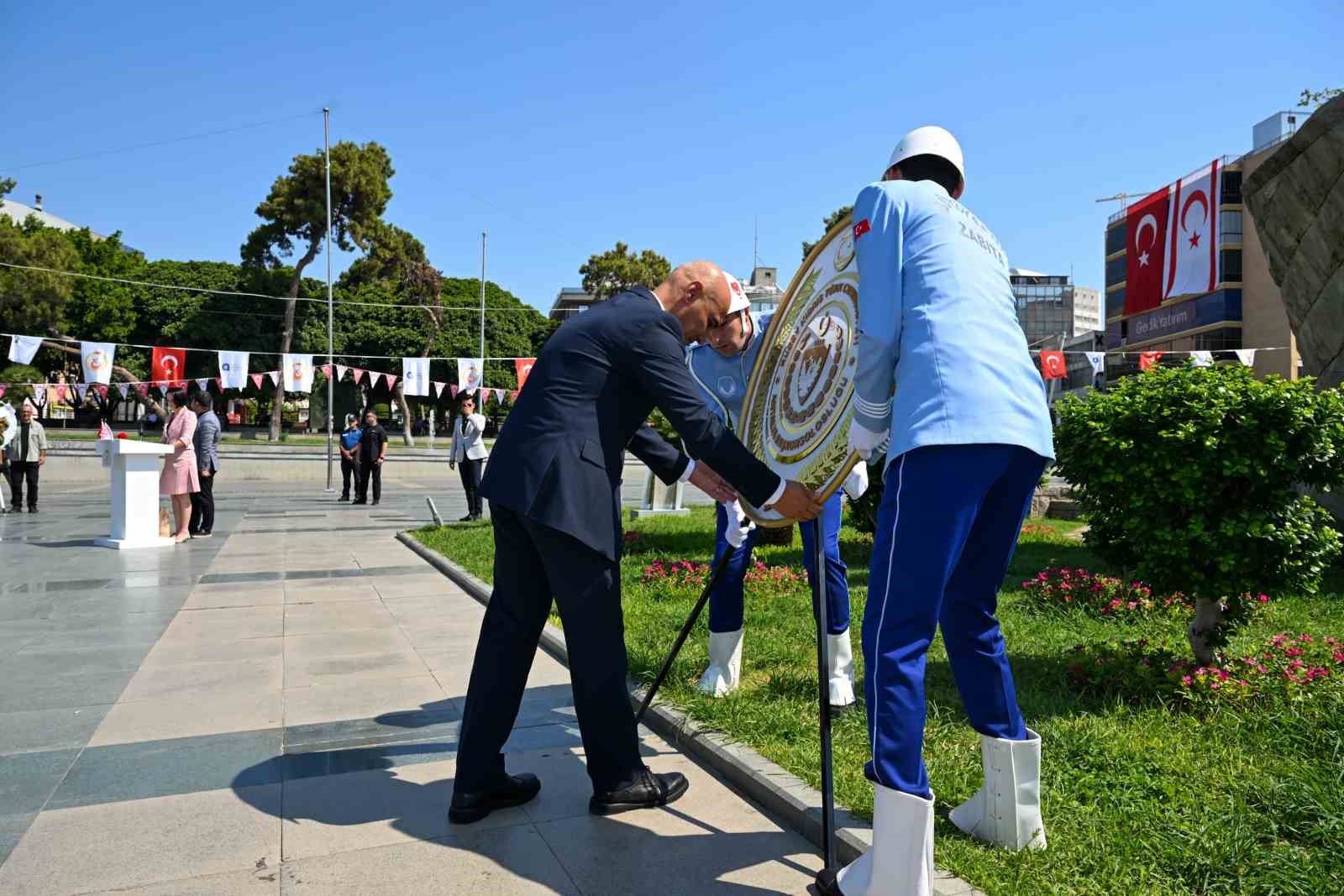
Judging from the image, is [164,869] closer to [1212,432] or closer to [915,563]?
[915,563]

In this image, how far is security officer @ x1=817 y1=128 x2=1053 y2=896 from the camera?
94.6 inches

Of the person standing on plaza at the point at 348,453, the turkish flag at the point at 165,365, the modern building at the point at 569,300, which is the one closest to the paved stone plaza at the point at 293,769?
the person standing on plaza at the point at 348,453

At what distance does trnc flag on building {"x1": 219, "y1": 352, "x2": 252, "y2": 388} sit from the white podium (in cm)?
1638

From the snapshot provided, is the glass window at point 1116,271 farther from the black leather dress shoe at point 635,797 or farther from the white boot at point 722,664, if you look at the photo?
the black leather dress shoe at point 635,797

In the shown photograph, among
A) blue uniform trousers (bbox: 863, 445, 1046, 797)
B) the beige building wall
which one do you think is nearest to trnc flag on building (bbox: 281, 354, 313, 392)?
blue uniform trousers (bbox: 863, 445, 1046, 797)

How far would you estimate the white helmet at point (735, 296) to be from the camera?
3.33 m

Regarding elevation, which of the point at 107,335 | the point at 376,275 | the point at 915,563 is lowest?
the point at 915,563

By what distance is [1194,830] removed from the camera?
106 inches

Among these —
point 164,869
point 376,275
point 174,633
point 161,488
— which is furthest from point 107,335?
point 164,869

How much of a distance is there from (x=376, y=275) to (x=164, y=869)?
166 ft

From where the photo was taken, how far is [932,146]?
9.32ft

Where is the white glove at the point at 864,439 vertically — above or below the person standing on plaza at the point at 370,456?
above

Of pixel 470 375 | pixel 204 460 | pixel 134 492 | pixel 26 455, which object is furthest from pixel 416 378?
pixel 134 492

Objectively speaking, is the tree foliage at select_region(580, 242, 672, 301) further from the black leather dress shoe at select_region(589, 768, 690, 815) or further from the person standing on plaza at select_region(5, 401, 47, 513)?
the black leather dress shoe at select_region(589, 768, 690, 815)
